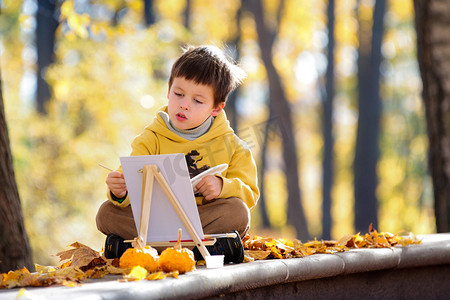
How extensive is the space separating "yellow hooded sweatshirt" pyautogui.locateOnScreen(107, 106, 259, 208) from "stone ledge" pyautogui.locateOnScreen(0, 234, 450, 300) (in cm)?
58

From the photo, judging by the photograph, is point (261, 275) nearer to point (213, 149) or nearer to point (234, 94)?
point (213, 149)

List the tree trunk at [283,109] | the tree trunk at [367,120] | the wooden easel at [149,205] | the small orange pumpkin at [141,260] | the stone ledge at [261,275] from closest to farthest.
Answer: the stone ledge at [261,275] < the small orange pumpkin at [141,260] < the wooden easel at [149,205] < the tree trunk at [283,109] < the tree trunk at [367,120]

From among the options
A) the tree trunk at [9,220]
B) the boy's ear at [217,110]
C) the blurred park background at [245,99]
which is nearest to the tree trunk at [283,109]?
the blurred park background at [245,99]

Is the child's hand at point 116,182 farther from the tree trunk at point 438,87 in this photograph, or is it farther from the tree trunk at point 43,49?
the tree trunk at point 43,49

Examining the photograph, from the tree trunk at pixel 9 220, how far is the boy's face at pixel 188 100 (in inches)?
50.2

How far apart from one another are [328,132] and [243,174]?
14092mm

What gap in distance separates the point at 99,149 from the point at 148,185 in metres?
7.47

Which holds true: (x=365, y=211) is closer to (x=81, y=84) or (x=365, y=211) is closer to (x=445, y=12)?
(x=81, y=84)

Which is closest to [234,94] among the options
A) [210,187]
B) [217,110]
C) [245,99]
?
[245,99]

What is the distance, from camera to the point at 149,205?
3.06m

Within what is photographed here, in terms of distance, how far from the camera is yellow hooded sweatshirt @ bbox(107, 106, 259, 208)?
3609mm

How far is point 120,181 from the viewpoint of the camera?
3.23 m

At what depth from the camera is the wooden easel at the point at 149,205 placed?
3.03 m

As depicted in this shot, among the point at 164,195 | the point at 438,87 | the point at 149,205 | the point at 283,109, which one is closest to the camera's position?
the point at 149,205
